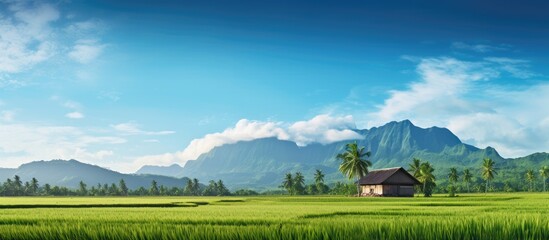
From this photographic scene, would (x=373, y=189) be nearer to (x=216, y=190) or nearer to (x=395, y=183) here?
(x=395, y=183)

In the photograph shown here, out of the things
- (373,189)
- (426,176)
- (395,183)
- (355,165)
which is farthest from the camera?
(426,176)

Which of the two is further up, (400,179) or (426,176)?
(426,176)

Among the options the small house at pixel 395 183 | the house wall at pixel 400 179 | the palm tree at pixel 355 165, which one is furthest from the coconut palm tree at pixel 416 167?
the house wall at pixel 400 179

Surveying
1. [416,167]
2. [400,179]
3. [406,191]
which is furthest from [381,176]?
[416,167]

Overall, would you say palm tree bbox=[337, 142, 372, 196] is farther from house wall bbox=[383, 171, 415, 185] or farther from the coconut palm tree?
the coconut palm tree

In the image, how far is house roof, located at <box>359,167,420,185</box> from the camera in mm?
90250

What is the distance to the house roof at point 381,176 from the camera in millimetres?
90250

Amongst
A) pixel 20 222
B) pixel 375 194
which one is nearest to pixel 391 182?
pixel 375 194

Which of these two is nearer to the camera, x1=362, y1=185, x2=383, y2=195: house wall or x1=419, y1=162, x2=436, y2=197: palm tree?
x1=362, y1=185, x2=383, y2=195: house wall

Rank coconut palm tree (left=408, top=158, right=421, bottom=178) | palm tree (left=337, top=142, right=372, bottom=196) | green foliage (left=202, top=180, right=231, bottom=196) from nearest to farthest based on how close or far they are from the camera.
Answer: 1. palm tree (left=337, top=142, right=372, bottom=196)
2. coconut palm tree (left=408, top=158, right=421, bottom=178)
3. green foliage (left=202, top=180, right=231, bottom=196)

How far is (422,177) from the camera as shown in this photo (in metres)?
107

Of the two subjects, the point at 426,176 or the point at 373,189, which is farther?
the point at 426,176

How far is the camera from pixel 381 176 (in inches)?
3676

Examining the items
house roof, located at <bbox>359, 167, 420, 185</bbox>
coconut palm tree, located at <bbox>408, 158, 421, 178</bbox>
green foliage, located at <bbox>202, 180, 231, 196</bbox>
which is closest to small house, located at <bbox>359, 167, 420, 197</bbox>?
house roof, located at <bbox>359, 167, 420, 185</bbox>
